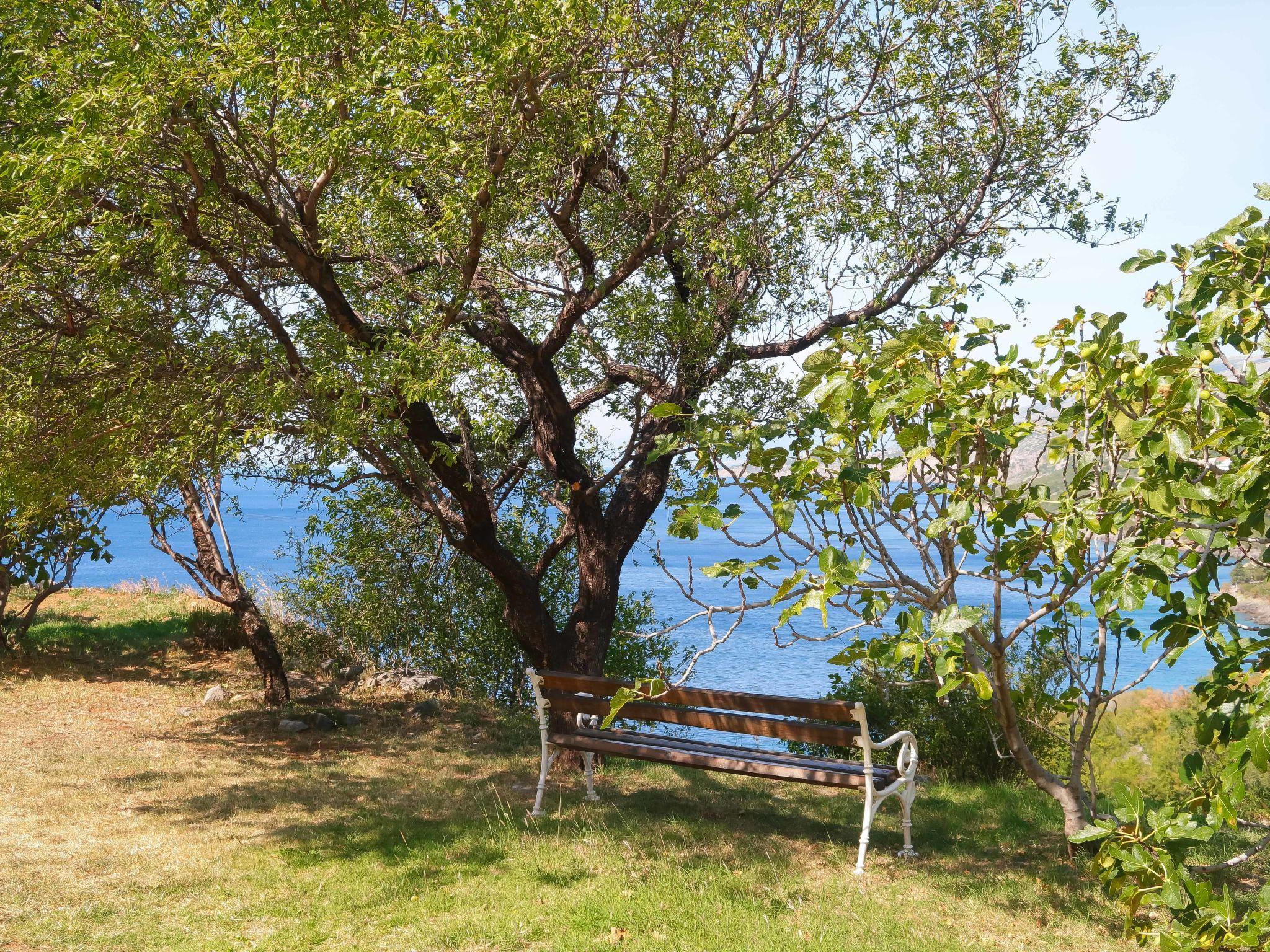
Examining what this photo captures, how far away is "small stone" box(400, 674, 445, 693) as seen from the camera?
11914mm

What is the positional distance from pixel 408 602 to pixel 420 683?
58.6 inches

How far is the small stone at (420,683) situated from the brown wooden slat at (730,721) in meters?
5.68

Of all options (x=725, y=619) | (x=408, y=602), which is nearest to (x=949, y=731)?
(x=408, y=602)

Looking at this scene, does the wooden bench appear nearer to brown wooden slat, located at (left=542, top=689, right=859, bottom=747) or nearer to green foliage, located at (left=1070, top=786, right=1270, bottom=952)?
brown wooden slat, located at (left=542, top=689, right=859, bottom=747)

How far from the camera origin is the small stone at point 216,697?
10.7 m

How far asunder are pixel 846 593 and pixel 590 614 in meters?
4.94

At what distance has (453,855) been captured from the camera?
5.80m

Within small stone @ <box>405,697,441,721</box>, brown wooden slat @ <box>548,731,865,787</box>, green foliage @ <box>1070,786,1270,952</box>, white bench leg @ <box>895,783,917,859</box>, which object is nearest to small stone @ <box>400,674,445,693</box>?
small stone @ <box>405,697,441,721</box>

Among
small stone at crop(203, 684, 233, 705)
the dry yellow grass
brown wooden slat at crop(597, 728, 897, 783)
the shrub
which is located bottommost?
the dry yellow grass

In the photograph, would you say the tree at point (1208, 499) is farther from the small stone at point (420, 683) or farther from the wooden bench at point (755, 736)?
the small stone at point (420, 683)

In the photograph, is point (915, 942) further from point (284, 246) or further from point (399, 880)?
point (284, 246)

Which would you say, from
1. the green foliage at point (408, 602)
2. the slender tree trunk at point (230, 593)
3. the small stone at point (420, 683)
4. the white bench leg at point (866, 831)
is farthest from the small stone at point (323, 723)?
the white bench leg at point (866, 831)

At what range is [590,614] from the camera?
848cm

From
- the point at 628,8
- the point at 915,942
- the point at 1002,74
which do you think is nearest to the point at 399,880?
the point at 915,942
